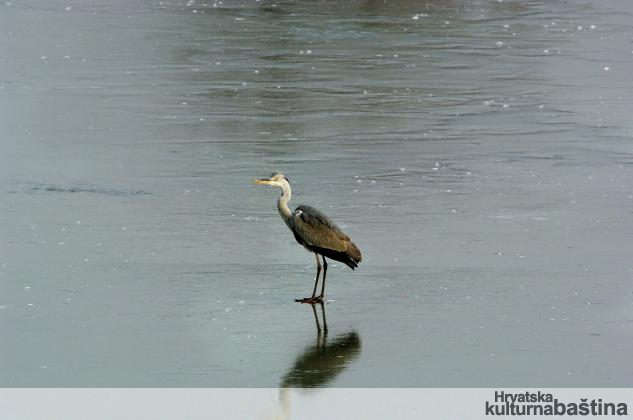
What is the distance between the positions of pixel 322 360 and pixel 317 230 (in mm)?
1844

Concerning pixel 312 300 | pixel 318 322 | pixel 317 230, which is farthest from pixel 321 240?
pixel 318 322

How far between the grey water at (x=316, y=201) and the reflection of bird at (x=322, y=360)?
25 mm

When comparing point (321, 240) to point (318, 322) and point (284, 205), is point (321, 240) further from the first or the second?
point (318, 322)

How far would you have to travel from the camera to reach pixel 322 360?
9742mm

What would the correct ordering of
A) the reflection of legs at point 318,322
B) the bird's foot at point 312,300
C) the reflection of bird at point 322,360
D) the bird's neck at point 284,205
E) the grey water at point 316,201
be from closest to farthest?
the reflection of bird at point 322,360 → the grey water at point 316,201 → the reflection of legs at point 318,322 → the bird's foot at point 312,300 → the bird's neck at point 284,205

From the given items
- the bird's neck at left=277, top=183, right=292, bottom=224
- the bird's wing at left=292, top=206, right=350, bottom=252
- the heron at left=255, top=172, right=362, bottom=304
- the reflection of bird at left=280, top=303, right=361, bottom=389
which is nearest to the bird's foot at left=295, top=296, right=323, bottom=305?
the heron at left=255, top=172, right=362, bottom=304

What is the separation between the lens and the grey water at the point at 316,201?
9898mm

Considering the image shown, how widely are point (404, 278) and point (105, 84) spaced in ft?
31.7

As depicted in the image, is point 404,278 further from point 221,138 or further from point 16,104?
point 16,104

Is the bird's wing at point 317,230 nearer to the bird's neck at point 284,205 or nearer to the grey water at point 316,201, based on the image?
the bird's neck at point 284,205

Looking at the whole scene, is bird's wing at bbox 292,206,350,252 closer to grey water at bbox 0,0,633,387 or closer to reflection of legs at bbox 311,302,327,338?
grey water at bbox 0,0,633,387

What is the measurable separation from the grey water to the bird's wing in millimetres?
376

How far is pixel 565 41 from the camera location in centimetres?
2448

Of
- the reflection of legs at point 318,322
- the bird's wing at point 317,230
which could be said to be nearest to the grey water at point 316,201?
the reflection of legs at point 318,322
